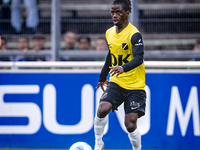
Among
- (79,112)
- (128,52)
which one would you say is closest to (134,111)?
(128,52)

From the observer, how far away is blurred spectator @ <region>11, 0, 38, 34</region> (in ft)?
17.7

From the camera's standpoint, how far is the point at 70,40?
5391mm

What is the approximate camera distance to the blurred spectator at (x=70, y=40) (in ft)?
17.6

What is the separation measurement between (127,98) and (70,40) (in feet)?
6.13

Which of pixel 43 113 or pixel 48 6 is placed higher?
pixel 48 6

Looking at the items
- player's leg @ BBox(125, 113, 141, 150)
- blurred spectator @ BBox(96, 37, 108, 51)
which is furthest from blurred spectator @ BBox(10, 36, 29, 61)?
player's leg @ BBox(125, 113, 141, 150)

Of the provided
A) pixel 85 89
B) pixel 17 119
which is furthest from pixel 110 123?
pixel 17 119

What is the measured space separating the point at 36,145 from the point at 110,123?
123 centimetres

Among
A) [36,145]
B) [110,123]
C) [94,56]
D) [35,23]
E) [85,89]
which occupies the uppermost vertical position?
[35,23]

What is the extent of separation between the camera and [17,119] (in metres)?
5.08

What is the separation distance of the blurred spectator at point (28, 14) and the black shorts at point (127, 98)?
2144mm

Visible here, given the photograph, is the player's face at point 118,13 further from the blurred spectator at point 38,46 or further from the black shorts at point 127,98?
the blurred spectator at point 38,46

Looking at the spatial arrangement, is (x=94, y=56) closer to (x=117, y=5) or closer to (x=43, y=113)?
(x=43, y=113)

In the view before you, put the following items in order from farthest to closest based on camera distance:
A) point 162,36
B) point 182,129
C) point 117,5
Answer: point 162,36
point 182,129
point 117,5
